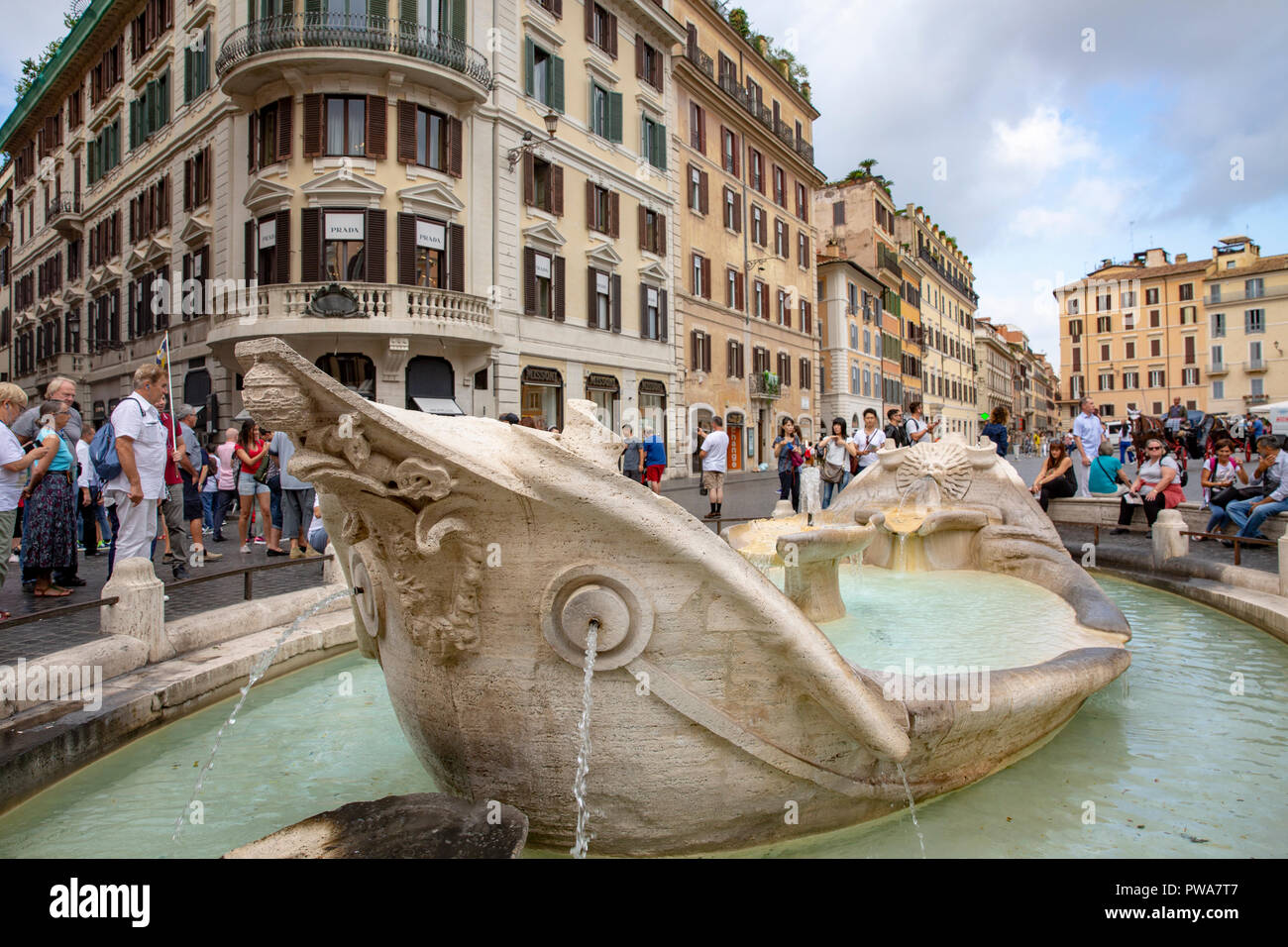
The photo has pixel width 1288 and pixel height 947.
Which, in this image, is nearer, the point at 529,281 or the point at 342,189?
the point at 342,189

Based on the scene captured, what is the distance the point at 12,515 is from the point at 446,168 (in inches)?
629

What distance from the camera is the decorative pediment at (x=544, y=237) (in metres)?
21.3

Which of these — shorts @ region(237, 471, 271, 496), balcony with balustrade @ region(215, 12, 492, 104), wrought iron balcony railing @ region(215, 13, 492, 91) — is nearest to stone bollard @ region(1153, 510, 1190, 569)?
shorts @ region(237, 471, 271, 496)

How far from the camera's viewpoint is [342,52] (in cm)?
1783

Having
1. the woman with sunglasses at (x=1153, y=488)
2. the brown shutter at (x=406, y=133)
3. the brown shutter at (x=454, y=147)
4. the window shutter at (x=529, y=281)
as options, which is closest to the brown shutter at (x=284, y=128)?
the brown shutter at (x=406, y=133)

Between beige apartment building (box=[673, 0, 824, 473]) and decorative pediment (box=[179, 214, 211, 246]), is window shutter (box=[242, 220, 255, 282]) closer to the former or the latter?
decorative pediment (box=[179, 214, 211, 246])

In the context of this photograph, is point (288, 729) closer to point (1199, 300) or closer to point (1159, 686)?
point (1159, 686)

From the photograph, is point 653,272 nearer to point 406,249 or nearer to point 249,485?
point 406,249

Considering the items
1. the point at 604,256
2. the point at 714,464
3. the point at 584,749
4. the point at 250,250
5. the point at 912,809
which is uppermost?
the point at 604,256

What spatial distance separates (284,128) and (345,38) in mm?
2429

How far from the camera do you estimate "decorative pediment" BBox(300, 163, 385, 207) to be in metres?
18.3

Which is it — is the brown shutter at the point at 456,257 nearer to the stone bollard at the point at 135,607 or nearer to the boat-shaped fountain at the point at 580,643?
the stone bollard at the point at 135,607

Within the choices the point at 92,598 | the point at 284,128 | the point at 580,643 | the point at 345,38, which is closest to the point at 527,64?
the point at 345,38
